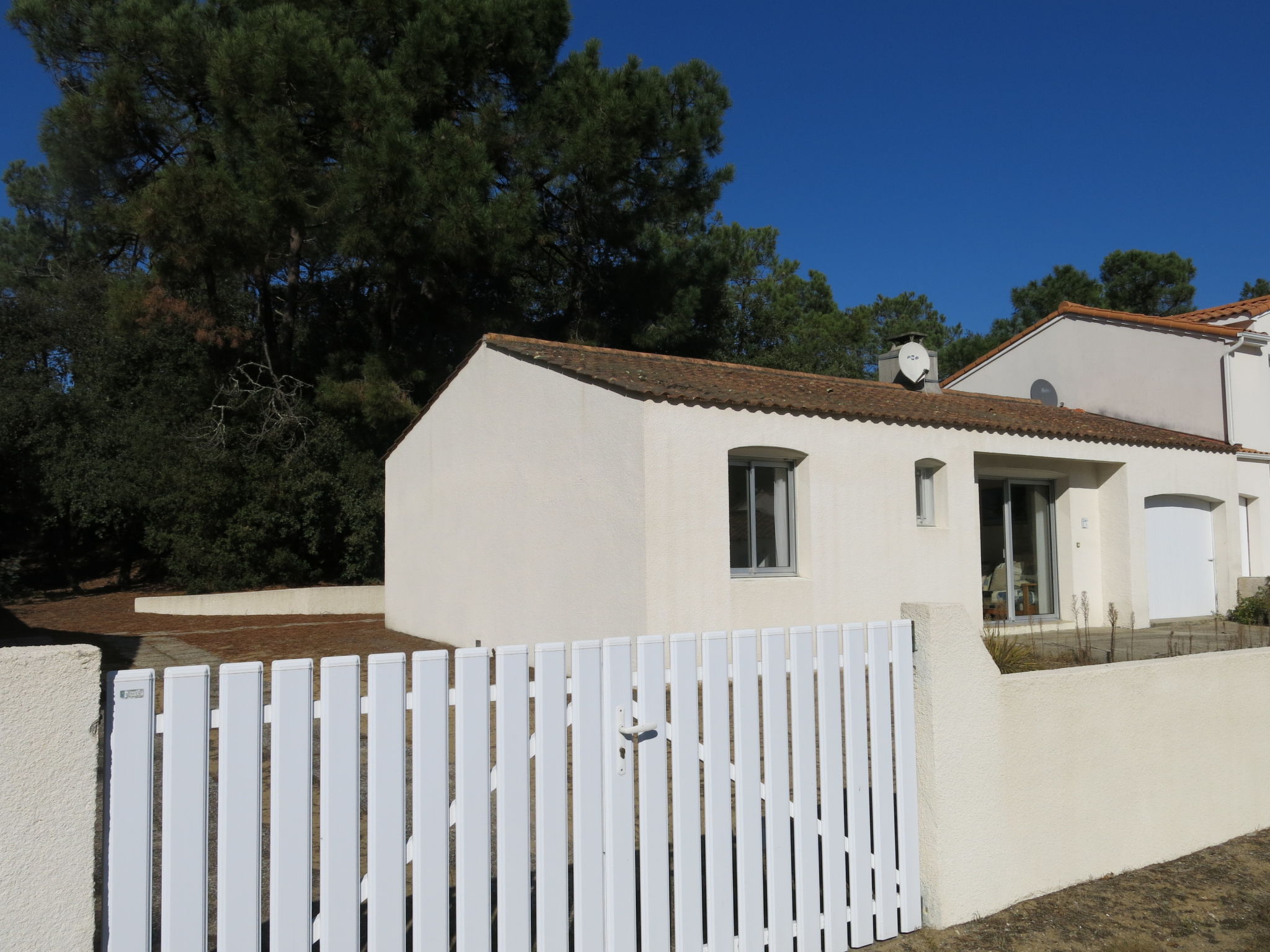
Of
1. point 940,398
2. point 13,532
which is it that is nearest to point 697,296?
point 940,398

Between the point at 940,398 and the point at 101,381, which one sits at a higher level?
the point at 101,381

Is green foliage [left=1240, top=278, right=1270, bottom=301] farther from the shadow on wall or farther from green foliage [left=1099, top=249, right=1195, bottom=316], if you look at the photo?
the shadow on wall

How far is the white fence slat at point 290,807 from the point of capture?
9.72 feet

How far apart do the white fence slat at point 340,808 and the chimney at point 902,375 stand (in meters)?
14.9

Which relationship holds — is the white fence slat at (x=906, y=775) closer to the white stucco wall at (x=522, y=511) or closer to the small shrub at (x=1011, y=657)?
the small shrub at (x=1011, y=657)

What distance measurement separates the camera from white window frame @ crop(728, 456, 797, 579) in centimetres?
1147

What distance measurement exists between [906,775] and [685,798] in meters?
1.17

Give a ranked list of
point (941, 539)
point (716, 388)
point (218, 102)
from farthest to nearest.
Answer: point (218, 102) → point (941, 539) → point (716, 388)

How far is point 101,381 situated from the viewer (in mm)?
23266

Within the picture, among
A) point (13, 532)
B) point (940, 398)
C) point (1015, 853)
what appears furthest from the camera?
point (13, 532)

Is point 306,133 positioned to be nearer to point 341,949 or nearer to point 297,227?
point 297,227

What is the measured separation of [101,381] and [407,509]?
11.6m

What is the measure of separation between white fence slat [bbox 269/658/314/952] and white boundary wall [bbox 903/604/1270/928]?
2.63m

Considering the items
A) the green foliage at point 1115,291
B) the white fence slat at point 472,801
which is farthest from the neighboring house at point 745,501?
the green foliage at point 1115,291
